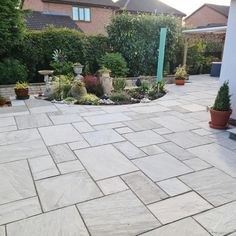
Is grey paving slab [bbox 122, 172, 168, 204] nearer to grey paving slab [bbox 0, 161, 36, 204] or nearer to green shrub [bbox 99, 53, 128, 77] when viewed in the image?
grey paving slab [bbox 0, 161, 36, 204]

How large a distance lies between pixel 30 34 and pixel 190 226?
26.5 feet

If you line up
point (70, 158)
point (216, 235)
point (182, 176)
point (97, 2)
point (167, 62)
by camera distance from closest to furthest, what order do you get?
point (216, 235) → point (182, 176) → point (70, 158) → point (167, 62) → point (97, 2)

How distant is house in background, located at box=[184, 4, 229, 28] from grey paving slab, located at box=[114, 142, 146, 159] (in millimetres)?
22602

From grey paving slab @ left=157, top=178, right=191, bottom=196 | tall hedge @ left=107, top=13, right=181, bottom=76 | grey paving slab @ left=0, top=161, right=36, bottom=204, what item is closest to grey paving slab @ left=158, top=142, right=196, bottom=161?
grey paving slab @ left=157, top=178, right=191, bottom=196

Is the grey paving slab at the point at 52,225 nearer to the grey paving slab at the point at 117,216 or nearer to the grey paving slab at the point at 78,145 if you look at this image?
the grey paving slab at the point at 117,216

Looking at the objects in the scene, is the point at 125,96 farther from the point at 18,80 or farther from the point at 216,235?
the point at 216,235

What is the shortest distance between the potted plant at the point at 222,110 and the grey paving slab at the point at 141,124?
1088 mm

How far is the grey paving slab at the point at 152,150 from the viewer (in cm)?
369

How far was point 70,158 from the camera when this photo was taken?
3.49 meters

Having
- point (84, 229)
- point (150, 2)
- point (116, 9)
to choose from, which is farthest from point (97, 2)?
point (84, 229)

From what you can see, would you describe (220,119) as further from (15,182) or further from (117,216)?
(15,182)

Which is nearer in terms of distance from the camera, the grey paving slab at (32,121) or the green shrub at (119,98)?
the grey paving slab at (32,121)

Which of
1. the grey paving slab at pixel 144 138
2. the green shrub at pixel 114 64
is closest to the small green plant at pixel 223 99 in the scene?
the grey paving slab at pixel 144 138

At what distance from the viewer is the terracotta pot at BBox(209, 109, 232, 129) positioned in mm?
4648
